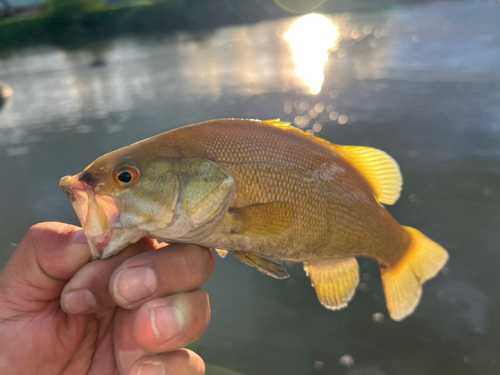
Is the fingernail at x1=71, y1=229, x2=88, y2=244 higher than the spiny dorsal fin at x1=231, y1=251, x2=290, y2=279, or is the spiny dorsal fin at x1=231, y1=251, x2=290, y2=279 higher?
the fingernail at x1=71, y1=229, x2=88, y2=244

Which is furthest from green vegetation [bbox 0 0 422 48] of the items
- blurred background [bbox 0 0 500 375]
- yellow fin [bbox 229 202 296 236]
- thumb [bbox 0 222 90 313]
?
yellow fin [bbox 229 202 296 236]

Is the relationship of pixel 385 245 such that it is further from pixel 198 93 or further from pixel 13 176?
pixel 198 93

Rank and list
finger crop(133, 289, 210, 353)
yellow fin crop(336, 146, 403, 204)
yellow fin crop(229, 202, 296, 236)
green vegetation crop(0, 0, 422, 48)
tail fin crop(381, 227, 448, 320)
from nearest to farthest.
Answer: finger crop(133, 289, 210, 353)
yellow fin crop(229, 202, 296, 236)
yellow fin crop(336, 146, 403, 204)
tail fin crop(381, 227, 448, 320)
green vegetation crop(0, 0, 422, 48)

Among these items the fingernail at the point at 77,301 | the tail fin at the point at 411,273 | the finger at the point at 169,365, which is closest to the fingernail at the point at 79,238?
the fingernail at the point at 77,301

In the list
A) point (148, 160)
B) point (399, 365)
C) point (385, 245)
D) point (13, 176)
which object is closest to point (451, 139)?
point (399, 365)

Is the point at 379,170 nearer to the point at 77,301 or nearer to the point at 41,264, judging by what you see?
the point at 77,301

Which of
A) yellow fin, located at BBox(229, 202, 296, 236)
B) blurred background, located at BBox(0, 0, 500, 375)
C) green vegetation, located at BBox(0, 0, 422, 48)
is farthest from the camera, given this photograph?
green vegetation, located at BBox(0, 0, 422, 48)

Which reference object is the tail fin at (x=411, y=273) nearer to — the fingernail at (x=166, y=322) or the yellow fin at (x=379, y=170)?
the yellow fin at (x=379, y=170)

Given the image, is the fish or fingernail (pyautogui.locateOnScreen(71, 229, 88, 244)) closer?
the fish

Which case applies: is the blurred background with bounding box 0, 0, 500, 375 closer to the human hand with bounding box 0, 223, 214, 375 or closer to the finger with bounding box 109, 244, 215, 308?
the human hand with bounding box 0, 223, 214, 375
